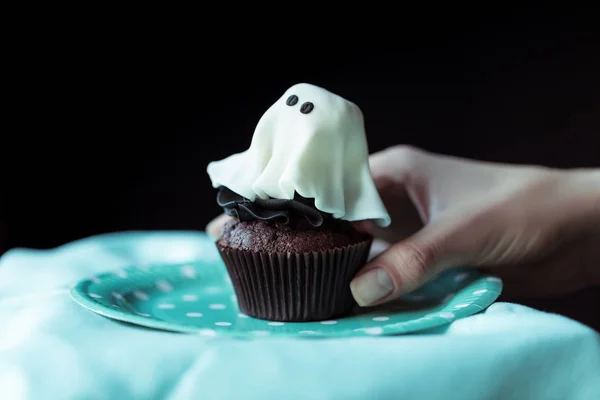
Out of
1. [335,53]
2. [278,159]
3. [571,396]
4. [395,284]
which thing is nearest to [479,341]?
[571,396]

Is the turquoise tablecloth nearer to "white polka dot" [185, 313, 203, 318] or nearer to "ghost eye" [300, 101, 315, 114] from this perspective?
"white polka dot" [185, 313, 203, 318]

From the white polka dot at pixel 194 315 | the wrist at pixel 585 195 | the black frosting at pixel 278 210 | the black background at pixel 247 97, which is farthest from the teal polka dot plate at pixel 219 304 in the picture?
the black background at pixel 247 97

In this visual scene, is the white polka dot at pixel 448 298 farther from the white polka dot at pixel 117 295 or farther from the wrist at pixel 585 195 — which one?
the white polka dot at pixel 117 295

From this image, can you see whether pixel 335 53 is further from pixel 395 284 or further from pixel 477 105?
pixel 395 284

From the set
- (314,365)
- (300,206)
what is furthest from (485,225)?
(314,365)

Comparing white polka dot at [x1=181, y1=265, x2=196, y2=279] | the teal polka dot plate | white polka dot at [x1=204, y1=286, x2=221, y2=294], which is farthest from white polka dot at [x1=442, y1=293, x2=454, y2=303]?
white polka dot at [x1=181, y1=265, x2=196, y2=279]

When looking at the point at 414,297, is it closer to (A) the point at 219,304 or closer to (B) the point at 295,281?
(B) the point at 295,281
